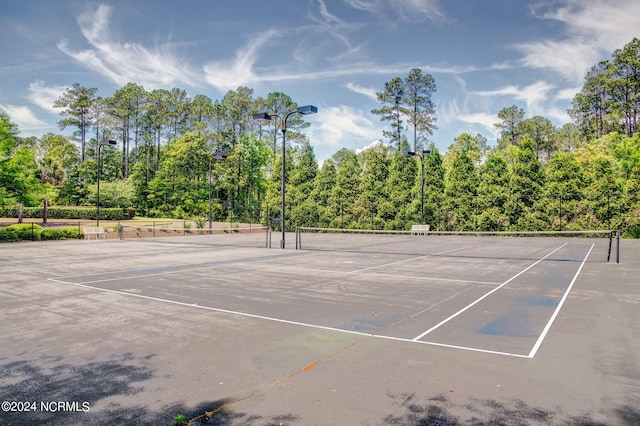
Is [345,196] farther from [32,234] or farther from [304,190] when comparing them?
[32,234]

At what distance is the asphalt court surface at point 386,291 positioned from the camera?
698cm

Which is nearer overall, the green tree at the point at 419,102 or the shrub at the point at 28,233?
the shrub at the point at 28,233

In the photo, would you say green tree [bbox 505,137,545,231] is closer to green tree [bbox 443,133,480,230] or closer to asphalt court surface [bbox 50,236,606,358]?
green tree [bbox 443,133,480,230]

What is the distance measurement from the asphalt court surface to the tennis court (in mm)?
46

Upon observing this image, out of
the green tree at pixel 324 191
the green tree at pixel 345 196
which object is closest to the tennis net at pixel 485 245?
the green tree at pixel 345 196

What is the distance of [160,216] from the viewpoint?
64.4m

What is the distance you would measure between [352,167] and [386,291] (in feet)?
112

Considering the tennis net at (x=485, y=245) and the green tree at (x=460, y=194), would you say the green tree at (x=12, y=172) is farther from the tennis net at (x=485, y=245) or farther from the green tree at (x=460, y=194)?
the green tree at (x=460, y=194)

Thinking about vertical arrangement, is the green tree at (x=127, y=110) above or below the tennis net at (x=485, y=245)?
above

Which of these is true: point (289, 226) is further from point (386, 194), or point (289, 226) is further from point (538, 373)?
point (538, 373)

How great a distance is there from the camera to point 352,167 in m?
43.8

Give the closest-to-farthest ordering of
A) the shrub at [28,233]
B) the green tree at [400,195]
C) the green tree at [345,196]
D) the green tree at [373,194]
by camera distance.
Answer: the shrub at [28,233]
the green tree at [400,195]
the green tree at [373,194]
the green tree at [345,196]

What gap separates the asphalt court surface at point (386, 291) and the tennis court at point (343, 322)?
1.8 inches

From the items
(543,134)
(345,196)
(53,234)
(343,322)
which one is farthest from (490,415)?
(543,134)
